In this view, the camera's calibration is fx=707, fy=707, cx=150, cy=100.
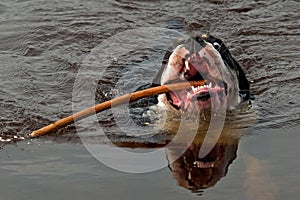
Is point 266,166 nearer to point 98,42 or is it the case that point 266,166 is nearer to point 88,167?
point 88,167

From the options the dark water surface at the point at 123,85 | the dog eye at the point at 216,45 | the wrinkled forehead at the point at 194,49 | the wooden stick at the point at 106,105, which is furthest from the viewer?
the dog eye at the point at 216,45

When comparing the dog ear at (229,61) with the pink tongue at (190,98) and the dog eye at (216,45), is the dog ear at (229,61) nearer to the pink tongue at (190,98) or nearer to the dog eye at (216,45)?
the dog eye at (216,45)

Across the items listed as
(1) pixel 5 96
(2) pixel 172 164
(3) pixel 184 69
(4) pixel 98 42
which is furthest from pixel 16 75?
(2) pixel 172 164

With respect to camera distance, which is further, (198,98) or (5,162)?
(198,98)

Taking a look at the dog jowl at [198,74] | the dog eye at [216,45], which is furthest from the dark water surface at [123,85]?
the dog eye at [216,45]

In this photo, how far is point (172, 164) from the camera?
378 cm

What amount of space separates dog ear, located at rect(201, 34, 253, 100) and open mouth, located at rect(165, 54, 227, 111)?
0.68 ft

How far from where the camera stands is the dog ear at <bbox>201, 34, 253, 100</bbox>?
4430 mm

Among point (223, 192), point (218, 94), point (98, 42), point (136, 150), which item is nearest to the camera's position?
point (223, 192)

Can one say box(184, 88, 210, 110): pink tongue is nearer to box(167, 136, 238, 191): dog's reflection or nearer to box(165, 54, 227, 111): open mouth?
box(165, 54, 227, 111): open mouth

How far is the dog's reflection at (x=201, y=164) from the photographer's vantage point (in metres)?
3.53

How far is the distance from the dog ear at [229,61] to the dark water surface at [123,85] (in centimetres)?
12

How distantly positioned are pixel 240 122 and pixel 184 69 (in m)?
0.55

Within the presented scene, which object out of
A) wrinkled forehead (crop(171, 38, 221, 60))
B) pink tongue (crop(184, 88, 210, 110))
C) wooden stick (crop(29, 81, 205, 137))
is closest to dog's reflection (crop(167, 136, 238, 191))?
pink tongue (crop(184, 88, 210, 110))
